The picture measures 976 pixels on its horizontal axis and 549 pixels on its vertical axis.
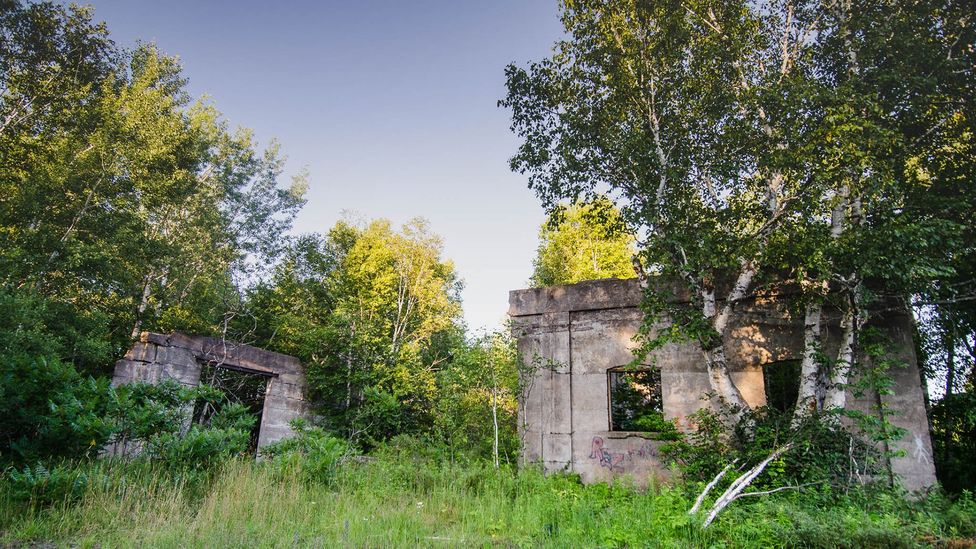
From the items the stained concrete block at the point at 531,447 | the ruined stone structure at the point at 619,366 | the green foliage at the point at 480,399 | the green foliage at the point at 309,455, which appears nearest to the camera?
the green foliage at the point at 309,455

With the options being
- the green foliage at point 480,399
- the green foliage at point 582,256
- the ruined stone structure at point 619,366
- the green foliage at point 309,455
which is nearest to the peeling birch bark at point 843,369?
the ruined stone structure at point 619,366

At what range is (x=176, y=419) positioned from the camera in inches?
273

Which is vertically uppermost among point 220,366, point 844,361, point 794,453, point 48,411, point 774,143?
point 774,143

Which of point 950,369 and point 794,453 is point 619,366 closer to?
point 794,453

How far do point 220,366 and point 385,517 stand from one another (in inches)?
333

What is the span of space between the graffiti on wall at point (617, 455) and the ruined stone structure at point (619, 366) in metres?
0.02

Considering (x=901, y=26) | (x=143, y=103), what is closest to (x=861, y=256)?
(x=901, y=26)

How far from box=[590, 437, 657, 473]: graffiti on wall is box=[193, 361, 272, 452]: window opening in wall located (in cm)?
812

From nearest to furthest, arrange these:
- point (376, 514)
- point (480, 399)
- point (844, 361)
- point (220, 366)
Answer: point (376, 514), point (844, 361), point (220, 366), point (480, 399)

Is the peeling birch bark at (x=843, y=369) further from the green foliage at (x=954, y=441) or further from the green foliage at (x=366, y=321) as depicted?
the green foliage at (x=366, y=321)

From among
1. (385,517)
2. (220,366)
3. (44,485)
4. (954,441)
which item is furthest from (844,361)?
(220,366)

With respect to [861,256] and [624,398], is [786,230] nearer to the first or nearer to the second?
[861,256]

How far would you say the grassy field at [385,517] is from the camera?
15.7 feet

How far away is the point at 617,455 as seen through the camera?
32.0 feet
